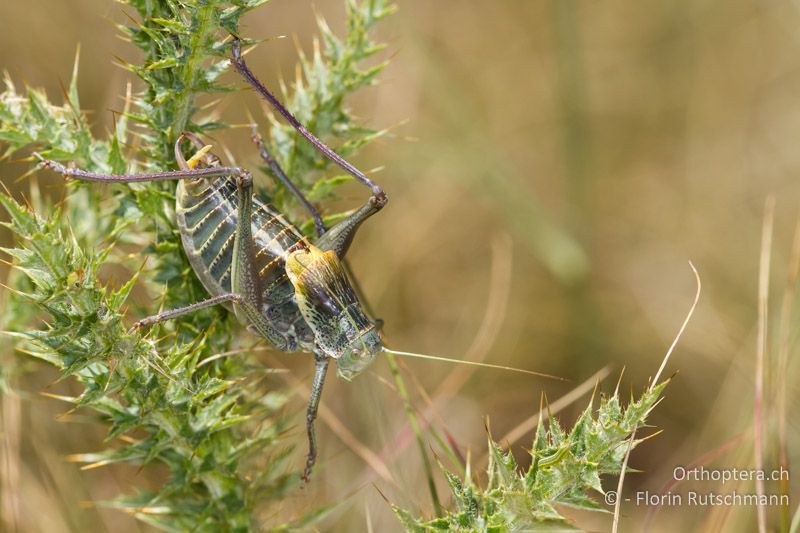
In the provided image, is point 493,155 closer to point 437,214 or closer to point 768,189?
point 437,214

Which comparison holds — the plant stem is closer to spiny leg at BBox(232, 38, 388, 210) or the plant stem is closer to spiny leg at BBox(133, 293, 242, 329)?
spiny leg at BBox(133, 293, 242, 329)

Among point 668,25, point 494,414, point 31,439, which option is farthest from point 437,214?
point 31,439

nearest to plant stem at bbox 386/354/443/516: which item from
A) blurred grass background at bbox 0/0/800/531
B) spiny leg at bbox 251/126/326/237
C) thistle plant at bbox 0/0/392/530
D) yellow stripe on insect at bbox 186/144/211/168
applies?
thistle plant at bbox 0/0/392/530

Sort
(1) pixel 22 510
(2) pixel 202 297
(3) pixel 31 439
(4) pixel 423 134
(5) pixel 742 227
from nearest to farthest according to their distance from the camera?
(2) pixel 202 297 < (1) pixel 22 510 < (3) pixel 31 439 < (5) pixel 742 227 < (4) pixel 423 134

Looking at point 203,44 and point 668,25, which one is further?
point 668,25

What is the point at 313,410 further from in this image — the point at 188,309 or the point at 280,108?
the point at 280,108

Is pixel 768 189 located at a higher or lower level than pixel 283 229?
lower
